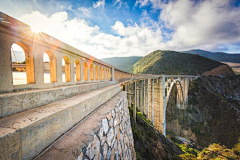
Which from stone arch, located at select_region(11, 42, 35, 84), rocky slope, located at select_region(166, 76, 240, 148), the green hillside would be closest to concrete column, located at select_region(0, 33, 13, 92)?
stone arch, located at select_region(11, 42, 35, 84)

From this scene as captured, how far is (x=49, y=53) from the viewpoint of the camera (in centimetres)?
236

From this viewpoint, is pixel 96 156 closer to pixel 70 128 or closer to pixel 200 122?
pixel 70 128

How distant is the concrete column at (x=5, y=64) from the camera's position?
56.8 inches

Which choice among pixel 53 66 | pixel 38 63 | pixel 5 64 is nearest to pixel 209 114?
pixel 53 66

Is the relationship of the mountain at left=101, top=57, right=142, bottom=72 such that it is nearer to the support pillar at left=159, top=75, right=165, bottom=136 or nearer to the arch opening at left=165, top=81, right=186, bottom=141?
the arch opening at left=165, top=81, right=186, bottom=141

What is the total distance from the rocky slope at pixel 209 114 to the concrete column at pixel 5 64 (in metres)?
30.0

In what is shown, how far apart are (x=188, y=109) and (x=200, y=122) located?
4299 mm

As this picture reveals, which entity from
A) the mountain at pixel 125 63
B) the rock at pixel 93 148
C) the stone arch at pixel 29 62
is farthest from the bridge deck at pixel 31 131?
the mountain at pixel 125 63

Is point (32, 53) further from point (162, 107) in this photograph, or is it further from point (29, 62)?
point (162, 107)

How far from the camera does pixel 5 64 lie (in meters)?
1.47

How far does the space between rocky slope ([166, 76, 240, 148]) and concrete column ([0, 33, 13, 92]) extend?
98.4 feet

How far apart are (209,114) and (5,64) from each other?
39562 mm

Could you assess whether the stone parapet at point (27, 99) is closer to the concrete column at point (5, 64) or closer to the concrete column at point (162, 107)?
the concrete column at point (5, 64)

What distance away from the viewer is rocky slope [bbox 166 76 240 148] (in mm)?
23794
